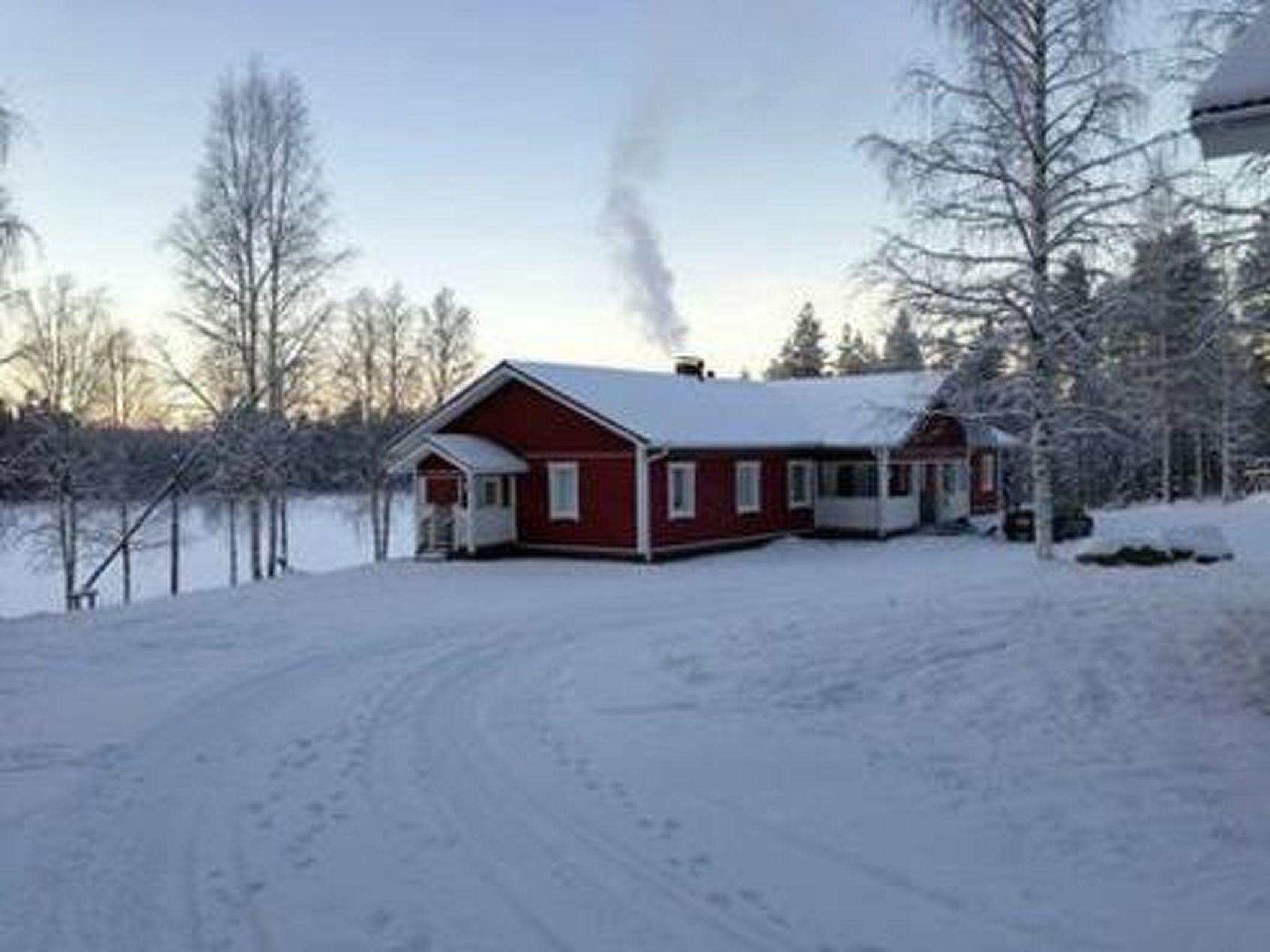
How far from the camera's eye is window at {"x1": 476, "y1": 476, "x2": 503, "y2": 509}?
29.5m

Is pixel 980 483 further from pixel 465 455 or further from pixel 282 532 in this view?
pixel 282 532

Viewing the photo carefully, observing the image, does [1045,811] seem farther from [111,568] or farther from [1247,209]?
[111,568]

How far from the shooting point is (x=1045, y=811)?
7.03 meters

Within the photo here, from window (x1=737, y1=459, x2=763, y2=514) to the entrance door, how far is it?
5815 mm

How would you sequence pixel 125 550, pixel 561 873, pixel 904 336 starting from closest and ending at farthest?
1. pixel 561 873
2. pixel 904 336
3. pixel 125 550

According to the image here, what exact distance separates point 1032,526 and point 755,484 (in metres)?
6.87

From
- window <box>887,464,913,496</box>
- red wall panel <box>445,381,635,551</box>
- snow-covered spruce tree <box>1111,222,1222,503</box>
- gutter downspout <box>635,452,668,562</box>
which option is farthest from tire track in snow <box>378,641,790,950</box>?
window <box>887,464,913,496</box>

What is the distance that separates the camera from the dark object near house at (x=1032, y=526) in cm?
3136

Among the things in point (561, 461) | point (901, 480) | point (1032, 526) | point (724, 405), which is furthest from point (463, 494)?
point (1032, 526)

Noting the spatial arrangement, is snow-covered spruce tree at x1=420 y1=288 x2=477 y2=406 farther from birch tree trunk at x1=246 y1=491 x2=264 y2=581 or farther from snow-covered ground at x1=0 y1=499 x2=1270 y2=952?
snow-covered ground at x1=0 y1=499 x2=1270 y2=952

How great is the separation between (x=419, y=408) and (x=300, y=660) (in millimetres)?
39012

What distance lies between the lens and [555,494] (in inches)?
1171

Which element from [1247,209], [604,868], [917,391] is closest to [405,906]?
[604,868]

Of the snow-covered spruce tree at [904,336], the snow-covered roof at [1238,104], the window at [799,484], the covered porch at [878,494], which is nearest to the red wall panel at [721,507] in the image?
the window at [799,484]
